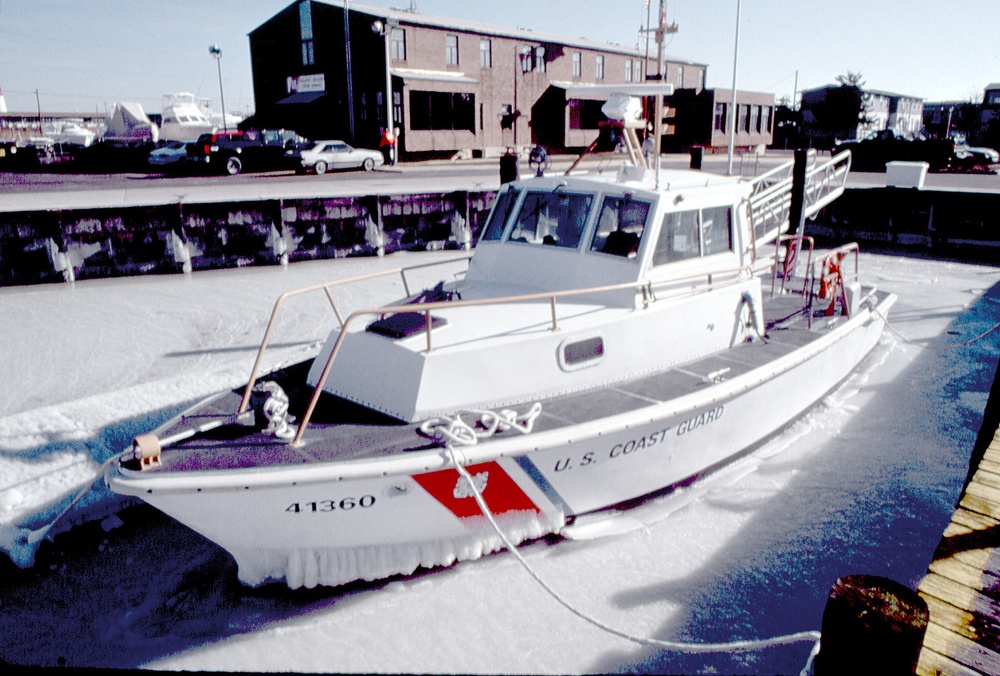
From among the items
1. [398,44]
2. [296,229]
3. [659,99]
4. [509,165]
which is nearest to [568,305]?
[659,99]

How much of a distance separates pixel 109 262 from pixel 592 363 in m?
9.86

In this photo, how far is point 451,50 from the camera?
32.7 m

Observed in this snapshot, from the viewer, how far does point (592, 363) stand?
5277 mm

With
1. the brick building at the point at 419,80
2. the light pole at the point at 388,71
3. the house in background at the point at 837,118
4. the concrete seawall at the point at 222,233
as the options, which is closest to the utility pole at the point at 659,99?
the concrete seawall at the point at 222,233

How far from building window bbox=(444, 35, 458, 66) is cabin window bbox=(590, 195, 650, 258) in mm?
29455

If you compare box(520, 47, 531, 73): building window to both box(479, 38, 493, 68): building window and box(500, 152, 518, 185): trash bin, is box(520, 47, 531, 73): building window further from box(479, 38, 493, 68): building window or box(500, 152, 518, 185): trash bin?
box(500, 152, 518, 185): trash bin

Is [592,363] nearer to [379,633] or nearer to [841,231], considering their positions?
[379,633]

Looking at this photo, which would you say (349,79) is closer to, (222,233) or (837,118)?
(222,233)

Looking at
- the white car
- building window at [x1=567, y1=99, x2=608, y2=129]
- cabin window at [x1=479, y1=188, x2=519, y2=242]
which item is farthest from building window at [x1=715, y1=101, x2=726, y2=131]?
cabin window at [x1=479, y1=188, x2=519, y2=242]

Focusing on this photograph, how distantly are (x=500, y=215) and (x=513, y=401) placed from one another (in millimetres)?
2206

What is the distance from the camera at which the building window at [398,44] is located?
100 feet

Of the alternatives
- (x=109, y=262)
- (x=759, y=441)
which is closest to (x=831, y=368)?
(x=759, y=441)

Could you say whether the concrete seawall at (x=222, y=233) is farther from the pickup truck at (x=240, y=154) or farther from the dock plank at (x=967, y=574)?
the pickup truck at (x=240, y=154)

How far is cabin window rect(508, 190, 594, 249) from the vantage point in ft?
19.7
